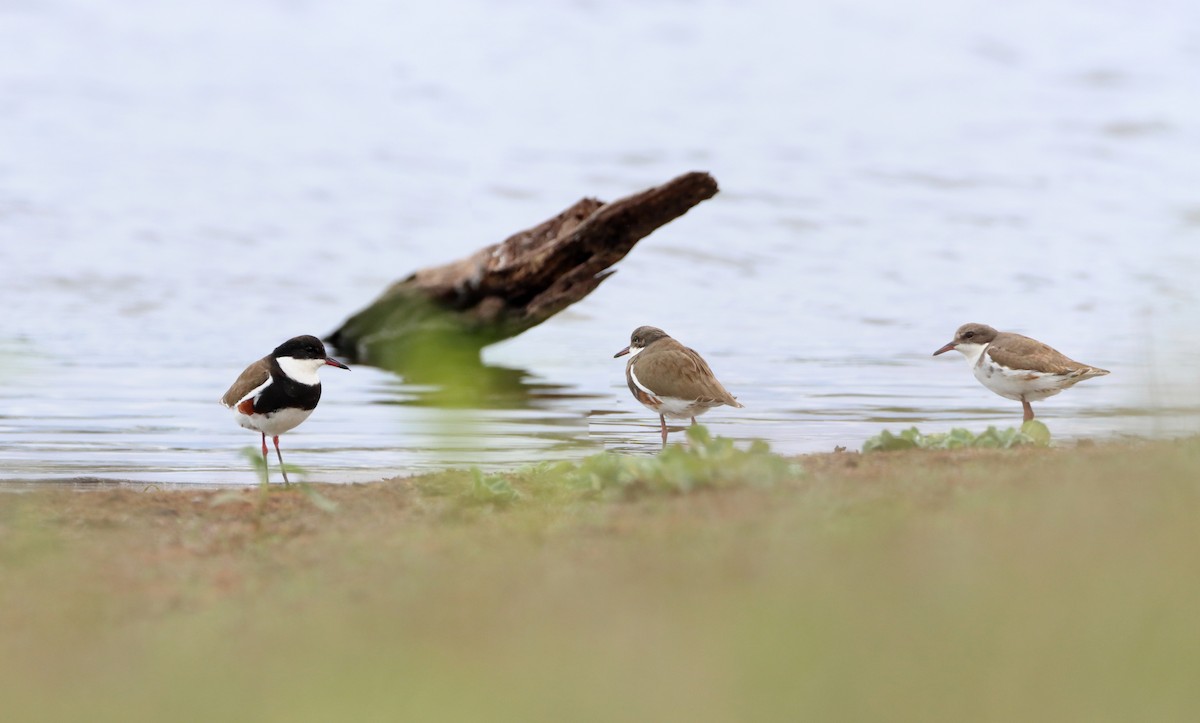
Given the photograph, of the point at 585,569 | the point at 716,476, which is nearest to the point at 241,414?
the point at 716,476

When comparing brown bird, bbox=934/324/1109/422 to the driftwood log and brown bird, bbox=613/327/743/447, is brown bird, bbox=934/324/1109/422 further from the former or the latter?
the driftwood log

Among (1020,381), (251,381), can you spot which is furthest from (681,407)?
(251,381)

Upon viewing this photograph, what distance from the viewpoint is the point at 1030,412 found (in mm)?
9984

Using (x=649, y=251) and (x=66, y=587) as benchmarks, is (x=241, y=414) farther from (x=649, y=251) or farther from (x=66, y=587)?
(x=649, y=251)

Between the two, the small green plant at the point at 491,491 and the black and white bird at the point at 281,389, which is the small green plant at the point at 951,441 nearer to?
the small green plant at the point at 491,491

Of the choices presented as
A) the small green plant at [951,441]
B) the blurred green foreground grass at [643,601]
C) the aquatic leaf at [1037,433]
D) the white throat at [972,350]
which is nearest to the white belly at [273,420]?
the blurred green foreground grass at [643,601]

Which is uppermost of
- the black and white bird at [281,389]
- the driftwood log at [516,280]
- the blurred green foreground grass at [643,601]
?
the driftwood log at [516,280]

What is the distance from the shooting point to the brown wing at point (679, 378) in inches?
366

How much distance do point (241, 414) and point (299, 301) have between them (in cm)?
1061

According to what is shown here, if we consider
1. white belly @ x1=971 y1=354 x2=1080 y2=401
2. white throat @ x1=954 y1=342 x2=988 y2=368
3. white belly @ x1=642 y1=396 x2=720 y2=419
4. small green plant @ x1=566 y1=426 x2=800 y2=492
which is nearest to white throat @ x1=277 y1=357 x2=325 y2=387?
white belly @ x1=642 y1=396 x2=720 y2=419

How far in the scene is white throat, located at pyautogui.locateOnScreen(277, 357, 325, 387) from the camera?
866 cm

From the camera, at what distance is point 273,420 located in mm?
8672

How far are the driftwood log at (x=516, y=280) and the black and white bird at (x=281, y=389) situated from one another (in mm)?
2233

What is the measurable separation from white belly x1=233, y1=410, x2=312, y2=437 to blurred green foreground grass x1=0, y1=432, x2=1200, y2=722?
210cm
